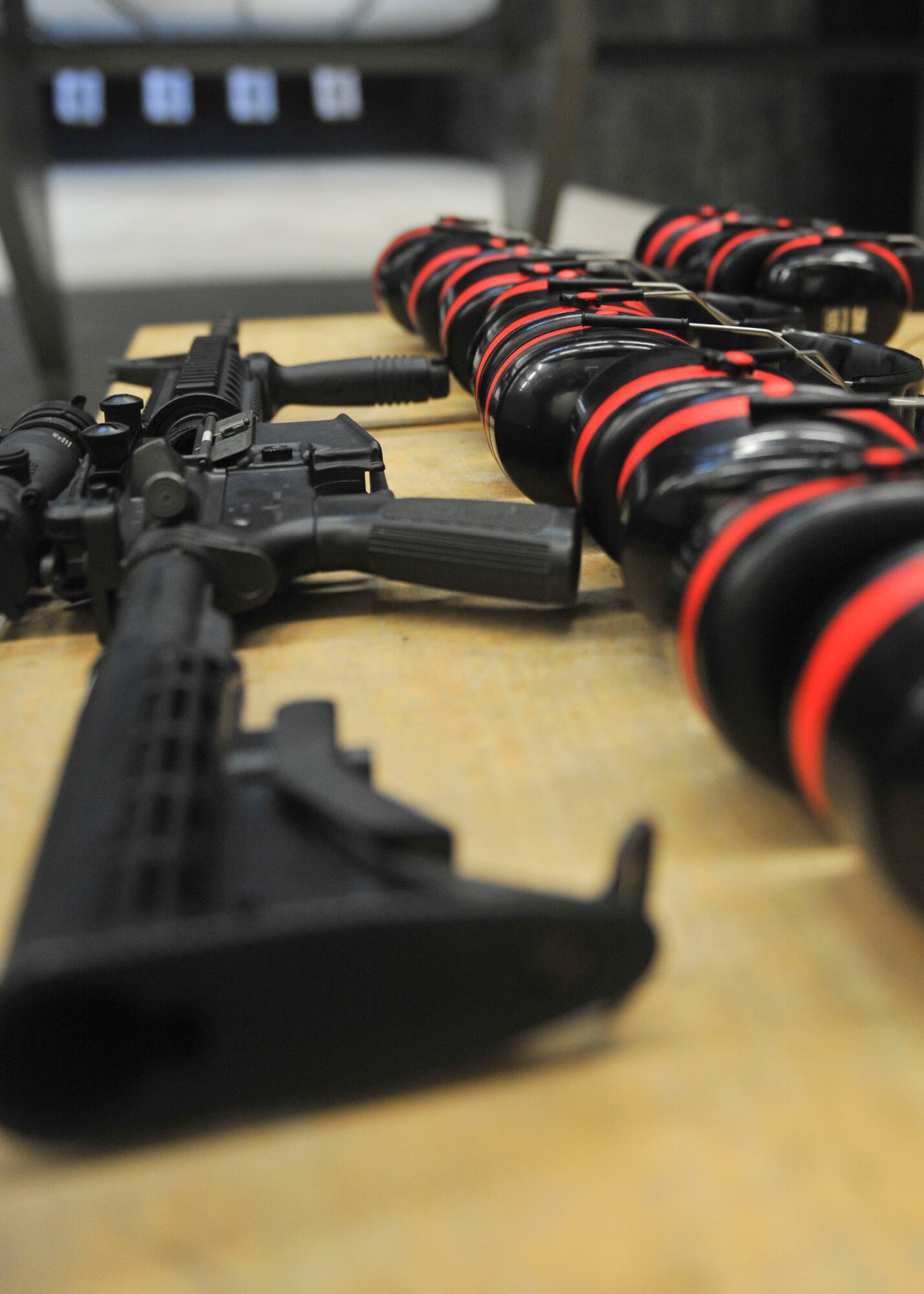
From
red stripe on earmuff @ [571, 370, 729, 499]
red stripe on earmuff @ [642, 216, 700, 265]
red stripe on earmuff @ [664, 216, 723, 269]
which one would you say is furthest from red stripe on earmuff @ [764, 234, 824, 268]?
red stripe on earmuff @ [571, 370, 729, 499]

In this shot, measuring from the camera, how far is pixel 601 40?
5.77ft

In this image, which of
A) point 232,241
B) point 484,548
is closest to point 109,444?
point 484,548

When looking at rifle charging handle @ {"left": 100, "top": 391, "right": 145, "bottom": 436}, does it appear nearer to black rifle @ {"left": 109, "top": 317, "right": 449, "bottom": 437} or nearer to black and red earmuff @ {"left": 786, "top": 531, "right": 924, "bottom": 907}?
black rifle @ {"left": 109, "top": 317, "right": 449, "bottom": 437}

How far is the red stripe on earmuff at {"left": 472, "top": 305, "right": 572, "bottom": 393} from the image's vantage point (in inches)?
33.2

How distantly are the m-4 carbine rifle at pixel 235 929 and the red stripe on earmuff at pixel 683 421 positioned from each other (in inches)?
9.1

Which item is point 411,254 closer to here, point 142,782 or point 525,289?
point 525,289

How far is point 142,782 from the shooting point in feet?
1.20

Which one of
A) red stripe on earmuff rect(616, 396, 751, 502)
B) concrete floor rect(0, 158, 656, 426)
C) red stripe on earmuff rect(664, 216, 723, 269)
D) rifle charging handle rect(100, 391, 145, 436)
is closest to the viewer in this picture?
red stripe on earmuff rect(616, 396, 751, 502)

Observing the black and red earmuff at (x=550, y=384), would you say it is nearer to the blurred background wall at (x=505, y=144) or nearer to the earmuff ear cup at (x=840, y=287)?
the earmuff ear cup at (x=840, y=287)

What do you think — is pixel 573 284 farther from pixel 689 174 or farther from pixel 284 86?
pixel 284 86

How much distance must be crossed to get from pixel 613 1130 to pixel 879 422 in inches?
14.0

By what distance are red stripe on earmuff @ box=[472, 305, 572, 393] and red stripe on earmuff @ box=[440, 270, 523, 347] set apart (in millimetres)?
168

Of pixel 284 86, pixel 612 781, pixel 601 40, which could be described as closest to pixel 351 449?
pixel 612 781

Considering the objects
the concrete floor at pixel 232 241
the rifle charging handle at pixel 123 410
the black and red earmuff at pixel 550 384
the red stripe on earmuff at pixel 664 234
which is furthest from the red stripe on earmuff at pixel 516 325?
the concrete floor at pixel 232 241
